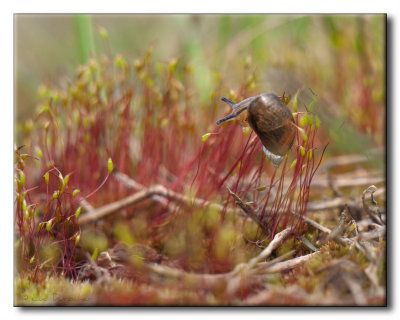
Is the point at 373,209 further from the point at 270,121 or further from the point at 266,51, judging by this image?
the point at 266,51

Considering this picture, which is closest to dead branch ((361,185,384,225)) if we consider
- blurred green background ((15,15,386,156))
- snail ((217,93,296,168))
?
snail ((217,93,296,168))

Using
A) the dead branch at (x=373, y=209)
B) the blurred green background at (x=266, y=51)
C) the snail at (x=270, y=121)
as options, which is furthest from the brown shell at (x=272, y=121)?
the blurred green background at (x=266, y=51)

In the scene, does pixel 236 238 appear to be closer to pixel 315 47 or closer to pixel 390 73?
pixel 390 73

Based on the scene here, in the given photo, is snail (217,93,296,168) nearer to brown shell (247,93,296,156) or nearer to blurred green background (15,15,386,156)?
brown shell (247,93,296,156)

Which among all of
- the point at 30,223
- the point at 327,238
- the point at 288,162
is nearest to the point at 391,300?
the point at 327,238

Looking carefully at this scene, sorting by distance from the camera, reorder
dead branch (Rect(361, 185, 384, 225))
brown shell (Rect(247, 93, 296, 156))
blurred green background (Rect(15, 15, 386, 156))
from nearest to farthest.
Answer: brown shell (Rect(247, 93, 296, 156)) < dead branch (Rect(361, 185, 384, 225)) < blurred green background (Rect(15, 15, 386, 156))

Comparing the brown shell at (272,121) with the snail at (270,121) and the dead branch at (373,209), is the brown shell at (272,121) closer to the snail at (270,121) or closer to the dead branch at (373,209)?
the snail at (270,121)

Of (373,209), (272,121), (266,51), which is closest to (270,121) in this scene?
(272,121)
